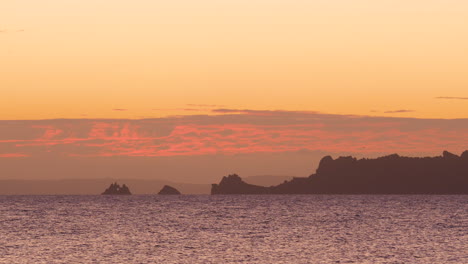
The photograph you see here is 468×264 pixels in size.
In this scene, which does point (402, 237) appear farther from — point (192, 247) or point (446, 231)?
point (192, 247)

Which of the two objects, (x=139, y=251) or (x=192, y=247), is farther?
(x=192, y=247)

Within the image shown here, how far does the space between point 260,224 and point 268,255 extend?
48945mm

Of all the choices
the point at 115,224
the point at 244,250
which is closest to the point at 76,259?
the point at 244,250

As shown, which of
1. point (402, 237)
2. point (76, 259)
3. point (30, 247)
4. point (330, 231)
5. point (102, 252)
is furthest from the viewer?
point (330, 231)

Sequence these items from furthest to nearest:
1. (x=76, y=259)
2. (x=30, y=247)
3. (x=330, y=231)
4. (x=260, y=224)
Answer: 1. (x=260, y=224)
2. (x=330, y=231)
3. (x=30, y=247)
4. (x=76, y=259)

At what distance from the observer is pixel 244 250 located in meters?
83.4

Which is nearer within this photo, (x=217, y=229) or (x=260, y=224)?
(x=217, y=229)

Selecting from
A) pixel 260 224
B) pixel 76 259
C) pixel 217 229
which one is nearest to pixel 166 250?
pixel 76 259

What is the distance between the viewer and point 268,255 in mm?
78375

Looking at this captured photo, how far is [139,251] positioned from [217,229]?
34142 mm

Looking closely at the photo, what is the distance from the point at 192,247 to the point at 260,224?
4098 cm

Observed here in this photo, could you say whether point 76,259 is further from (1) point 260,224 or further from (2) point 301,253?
(1) point 260,224

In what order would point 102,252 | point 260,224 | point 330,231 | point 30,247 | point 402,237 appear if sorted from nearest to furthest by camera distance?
point 102,252 → point 30,247 → point 402,237 → point 330,231 → point 260,224

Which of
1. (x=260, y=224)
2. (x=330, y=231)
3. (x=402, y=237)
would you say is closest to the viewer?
(x=402, y=237)
